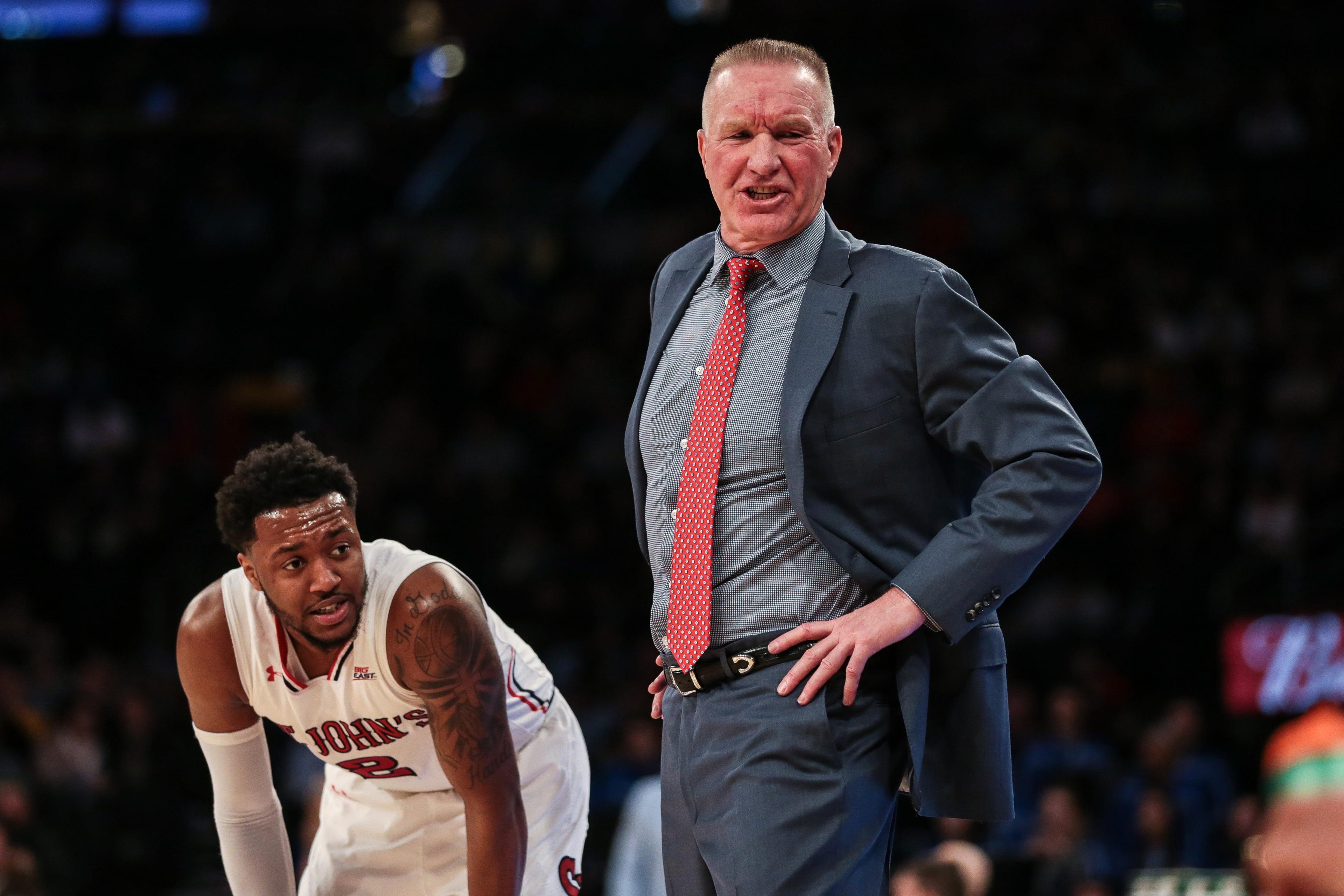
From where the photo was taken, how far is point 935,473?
286cm

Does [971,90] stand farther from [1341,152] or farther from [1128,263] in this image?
[1341,152]

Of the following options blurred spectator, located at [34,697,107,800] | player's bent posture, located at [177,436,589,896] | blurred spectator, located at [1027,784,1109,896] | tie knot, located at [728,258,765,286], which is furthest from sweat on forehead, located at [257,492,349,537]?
blurred spectator, located at [34,697,107,800]

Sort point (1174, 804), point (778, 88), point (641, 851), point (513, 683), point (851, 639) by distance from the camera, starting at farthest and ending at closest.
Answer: point (1174, 804), point (641, 851), point (513, 683), point (778, 88), point (851, 639)

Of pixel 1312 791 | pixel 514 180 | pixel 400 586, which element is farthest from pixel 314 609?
pixel 514 180

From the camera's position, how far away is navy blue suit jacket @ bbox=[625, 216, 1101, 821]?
2.65 m

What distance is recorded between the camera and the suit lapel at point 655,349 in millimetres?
3141

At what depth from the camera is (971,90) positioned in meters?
12.4

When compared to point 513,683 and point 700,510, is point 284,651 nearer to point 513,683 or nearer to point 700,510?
point 513,683

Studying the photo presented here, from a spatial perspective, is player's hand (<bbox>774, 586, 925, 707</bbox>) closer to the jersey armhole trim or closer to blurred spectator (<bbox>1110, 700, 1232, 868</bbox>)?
the jersey armhole trim

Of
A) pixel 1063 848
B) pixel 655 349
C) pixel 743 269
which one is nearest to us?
pixel 743 269

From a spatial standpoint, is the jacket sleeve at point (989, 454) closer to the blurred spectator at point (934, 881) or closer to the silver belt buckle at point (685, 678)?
the silver belt buckle at point (685, 678)

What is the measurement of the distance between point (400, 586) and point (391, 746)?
40 centimetres

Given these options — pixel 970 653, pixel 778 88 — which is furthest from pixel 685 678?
pixel 778 88

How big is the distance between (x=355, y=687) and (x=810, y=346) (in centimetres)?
132
